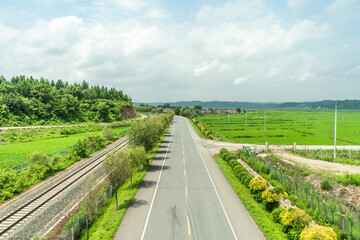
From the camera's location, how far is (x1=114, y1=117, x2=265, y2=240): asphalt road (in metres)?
17.1

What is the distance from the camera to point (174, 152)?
48.2 meters

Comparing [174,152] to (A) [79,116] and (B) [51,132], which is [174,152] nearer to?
(B) [51,132]

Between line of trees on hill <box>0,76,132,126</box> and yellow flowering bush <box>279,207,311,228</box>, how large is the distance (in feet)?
307

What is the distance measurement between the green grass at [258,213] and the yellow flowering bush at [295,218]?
94 cm

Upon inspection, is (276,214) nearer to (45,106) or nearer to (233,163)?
(233,163)

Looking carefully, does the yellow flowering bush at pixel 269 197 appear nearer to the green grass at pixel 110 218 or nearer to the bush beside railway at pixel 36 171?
the green grass at pixel 110 218

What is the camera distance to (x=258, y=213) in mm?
20234

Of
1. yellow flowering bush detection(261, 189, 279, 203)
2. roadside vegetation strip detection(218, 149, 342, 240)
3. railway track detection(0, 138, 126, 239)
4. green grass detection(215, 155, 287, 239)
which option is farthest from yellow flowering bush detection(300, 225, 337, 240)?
railway track detection(0, 138, 126, 239)

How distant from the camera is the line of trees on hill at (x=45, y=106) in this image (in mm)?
86875

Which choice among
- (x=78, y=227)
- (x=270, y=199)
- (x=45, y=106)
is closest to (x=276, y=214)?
(x=270, y=199)

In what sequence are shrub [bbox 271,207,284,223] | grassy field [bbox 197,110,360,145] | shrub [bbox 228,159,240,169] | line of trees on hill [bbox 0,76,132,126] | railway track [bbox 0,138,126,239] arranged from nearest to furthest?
railway track [bbox 0,138,126,239] → shrub [bbox 271,207,284,223] → shrub [bbox 228,159,240,169] → grassy field [bbox 197,110,360,145] → line of trees on hill [bbox 0,76,132,126]

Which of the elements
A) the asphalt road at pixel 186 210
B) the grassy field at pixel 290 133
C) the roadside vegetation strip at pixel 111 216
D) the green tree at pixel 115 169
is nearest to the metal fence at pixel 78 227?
the roadside vegetation strip at pixel 111 216

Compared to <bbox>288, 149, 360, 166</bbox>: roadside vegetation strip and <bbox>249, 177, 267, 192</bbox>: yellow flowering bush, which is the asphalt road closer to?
<bbox>249, 177, 267, 192</bbox>: yellow flowering bush

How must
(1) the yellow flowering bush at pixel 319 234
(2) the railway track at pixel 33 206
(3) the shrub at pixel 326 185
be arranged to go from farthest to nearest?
(3) the shrub at pixel 326 185 < (2) the railway track at pixel 33 206 < (1) the yellow flowering bush at pixel 319 234
